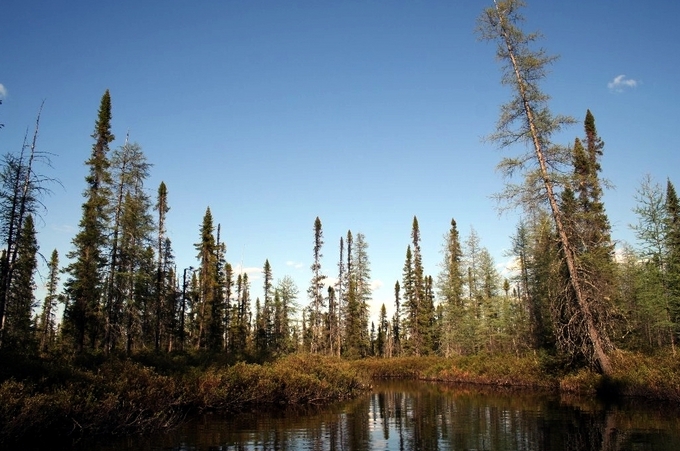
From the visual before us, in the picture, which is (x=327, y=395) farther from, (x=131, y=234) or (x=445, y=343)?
(x=445, y=343)

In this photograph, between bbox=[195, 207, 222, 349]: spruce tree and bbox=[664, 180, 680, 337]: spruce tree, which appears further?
bbox=[195, 207, 222, 349]: spruce tree

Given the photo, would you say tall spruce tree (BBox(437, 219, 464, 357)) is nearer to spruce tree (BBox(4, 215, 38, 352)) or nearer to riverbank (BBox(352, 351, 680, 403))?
riverbank (BBox(352, 351, 680, 403))

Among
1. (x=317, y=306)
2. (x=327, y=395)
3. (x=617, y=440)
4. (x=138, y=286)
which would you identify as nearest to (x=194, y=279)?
(x=317, y=306)

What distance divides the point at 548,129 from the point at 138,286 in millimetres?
34772

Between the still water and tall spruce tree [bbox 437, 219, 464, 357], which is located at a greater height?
tall spruce tree [bbox 437, 219, 464, 357]

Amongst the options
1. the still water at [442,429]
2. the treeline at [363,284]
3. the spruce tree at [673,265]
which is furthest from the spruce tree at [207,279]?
the spruce tree at [673,265]

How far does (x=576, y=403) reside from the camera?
20016 millimetres

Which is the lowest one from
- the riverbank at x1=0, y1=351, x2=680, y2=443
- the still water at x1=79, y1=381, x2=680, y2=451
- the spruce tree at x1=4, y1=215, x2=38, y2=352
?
the still water at x1=79, y1=381, x2=680, y2=451

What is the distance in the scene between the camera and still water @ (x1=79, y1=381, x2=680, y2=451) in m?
11.9

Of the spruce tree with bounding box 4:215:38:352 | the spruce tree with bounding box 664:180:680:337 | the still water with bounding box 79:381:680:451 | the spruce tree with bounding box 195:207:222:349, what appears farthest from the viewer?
the spruce tree with bounding box 195:207:222:349

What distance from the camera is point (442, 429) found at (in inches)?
586

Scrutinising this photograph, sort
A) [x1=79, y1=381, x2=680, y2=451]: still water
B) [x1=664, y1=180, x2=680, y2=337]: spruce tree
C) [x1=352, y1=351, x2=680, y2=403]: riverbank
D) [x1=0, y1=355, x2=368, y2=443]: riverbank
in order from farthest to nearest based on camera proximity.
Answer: [x1=664, y1=180, x2=680, y2=337]: spruce tree
[x1=352, y1=351, x2=680, y2=403]: riverbank
[x1=79, y1=381, x2=680, y2=451]: still water
[x1=0, y1=355, x2=368, y2=443]: riverbank

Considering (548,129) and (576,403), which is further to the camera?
(548,129)

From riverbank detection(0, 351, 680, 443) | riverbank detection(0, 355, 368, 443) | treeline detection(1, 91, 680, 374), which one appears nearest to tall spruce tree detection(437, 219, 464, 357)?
treeline detection(1, 91, 680, 374)
